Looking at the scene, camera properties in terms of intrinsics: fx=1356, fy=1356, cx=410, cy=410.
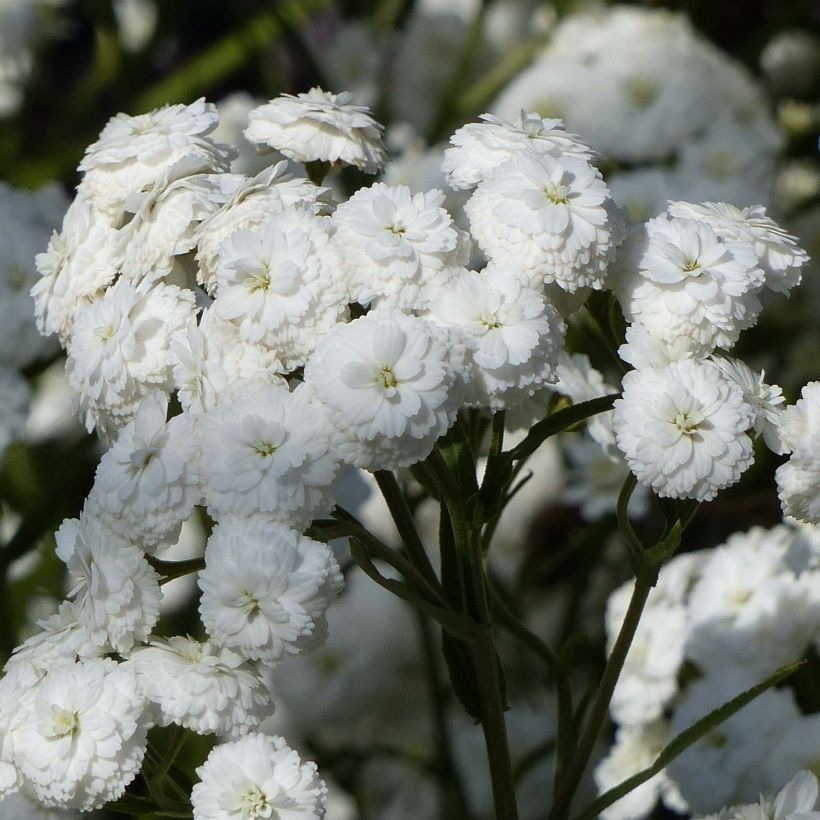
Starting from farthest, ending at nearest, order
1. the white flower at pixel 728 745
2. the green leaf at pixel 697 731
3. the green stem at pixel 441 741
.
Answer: the green stem at pixel 441 741
the white flower at pixel 728 745
the green leaf at pixel 697 731

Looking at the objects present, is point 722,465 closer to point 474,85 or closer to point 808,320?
point 808,320

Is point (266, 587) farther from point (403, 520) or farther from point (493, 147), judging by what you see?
point (493, 147)

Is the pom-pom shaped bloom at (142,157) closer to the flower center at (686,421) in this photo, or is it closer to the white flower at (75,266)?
the white flower at (75,266)

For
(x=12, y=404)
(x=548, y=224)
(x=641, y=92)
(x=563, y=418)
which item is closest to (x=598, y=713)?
(x=563, y=418)

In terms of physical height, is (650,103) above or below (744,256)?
below

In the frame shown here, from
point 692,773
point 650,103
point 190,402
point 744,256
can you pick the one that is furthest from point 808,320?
point 190,402

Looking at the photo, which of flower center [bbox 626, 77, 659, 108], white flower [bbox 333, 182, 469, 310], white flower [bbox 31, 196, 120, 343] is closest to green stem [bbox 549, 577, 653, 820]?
white flower [bbox 333, 182, 469, 310]

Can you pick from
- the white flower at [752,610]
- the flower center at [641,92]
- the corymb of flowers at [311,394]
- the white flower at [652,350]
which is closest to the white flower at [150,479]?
the corymb of flowers at [311,394]
